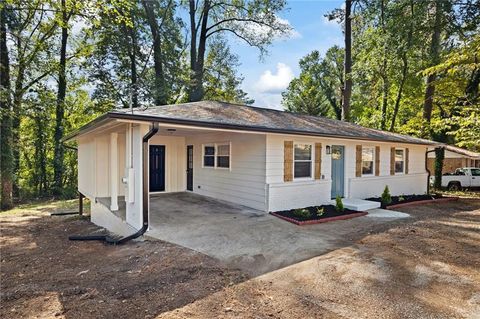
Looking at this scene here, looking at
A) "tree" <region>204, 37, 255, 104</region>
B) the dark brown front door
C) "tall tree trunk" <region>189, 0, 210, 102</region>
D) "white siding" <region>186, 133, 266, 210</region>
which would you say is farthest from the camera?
"tree" <region>204, 37, 255, 104</region>

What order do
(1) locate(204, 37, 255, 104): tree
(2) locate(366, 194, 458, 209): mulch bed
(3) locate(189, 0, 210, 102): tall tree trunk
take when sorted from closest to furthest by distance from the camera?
1. (2) locate(366, 194, 458, 209): mulch bed
2. (3) locate(189, 0, 210, 102): tall tree trunk
3. (1) locate(204, 37, 255, 104): tree

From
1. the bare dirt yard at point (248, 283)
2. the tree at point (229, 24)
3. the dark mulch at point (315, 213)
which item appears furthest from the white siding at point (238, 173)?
the tree at point (229, 24)

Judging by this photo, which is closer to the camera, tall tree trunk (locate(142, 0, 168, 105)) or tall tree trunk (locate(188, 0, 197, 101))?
tall tree trunk (locate(142, 0, 168, 105))

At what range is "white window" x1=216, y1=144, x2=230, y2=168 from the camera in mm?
10203

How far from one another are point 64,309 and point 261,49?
19.2 meters

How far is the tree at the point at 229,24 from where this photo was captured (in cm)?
1914

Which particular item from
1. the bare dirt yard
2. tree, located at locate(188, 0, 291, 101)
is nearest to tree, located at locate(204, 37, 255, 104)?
tree, located at locate(188, 0, 291, 101)

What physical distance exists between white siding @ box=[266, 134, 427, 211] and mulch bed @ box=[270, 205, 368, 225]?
332mm

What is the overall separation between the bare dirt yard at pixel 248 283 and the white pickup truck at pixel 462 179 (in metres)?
12.5

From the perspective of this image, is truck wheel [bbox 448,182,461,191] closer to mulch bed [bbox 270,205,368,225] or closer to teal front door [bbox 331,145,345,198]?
teal front door [bbox 331,145,345,198]

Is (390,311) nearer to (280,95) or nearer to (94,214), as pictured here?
(94,214)

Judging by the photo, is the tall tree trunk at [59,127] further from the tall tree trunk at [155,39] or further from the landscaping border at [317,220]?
the landscaping border at [317,220]

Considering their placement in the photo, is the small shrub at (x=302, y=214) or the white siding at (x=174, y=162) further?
the white siding at (x=174, y=162)

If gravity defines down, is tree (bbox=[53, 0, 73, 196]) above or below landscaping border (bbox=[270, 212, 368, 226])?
above
